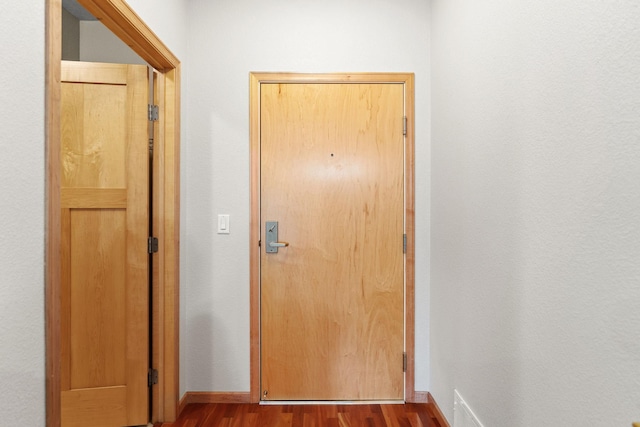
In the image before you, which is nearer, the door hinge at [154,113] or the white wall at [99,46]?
the door hinge at [154,113]

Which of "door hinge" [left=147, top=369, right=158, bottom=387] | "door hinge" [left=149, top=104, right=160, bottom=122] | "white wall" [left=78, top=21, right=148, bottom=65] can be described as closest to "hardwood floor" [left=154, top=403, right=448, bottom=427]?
"door hinge" [left=147, top=369, right=158, bottom=387]

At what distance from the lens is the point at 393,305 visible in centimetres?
231

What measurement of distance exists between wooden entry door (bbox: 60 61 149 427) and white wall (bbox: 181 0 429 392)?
Result: 1.09 ft

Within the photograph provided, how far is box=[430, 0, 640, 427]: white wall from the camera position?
2.88 ft

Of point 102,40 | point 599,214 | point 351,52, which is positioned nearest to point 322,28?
point 351,52

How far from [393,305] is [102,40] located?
2.53 metres

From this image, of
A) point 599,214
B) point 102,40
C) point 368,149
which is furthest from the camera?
point 102,40

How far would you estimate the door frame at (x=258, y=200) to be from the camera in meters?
2.29

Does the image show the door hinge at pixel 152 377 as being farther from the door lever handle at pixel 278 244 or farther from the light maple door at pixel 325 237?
the door lever handle at pixel 278 244

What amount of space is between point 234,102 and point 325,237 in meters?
0.99

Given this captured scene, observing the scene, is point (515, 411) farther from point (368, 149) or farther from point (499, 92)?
point (368, 149)

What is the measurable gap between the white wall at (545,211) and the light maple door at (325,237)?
19.2 inches

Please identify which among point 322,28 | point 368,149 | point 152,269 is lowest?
point 152,269

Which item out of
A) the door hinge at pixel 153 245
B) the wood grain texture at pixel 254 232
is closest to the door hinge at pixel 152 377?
the wood grain texture at pixel 254 232
